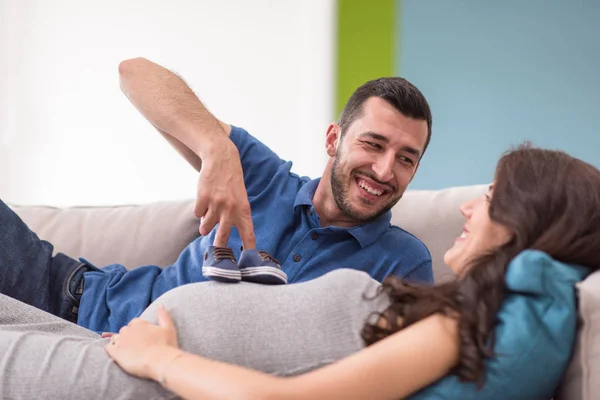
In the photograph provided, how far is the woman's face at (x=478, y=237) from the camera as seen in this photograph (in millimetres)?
1047

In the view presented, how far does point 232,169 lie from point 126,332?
0.50m

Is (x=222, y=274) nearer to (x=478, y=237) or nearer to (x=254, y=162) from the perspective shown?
(x=478, y=237)

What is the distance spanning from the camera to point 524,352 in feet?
2.89

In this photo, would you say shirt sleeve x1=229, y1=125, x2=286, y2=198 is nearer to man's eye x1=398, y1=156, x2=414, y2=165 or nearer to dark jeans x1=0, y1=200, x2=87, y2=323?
man's eye x1=398, y1=156, x2=414, y2=165

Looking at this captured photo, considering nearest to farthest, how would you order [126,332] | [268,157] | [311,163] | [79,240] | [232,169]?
[126,332] < [232,169] < [268,157] < [79,240] < [311,163]

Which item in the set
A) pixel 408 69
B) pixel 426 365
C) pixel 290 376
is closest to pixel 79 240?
pixel 290 376

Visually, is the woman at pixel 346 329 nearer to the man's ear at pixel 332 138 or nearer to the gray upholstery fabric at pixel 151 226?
the gray upholstery fabric at pixel 151 226

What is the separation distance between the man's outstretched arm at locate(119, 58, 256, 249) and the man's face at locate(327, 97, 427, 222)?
0.34m

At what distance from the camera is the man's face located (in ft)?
5.48

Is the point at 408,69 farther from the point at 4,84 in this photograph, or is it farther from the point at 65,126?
the point at 4,84

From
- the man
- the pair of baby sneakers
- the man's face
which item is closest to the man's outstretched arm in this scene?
the man

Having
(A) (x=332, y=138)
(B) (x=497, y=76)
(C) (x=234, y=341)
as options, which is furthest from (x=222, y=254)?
(B) (x=497, y=76)

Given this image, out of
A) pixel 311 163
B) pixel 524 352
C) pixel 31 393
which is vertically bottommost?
pixel 311 163

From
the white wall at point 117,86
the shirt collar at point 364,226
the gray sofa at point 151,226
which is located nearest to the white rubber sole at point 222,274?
the shirt collar at point 364,226
